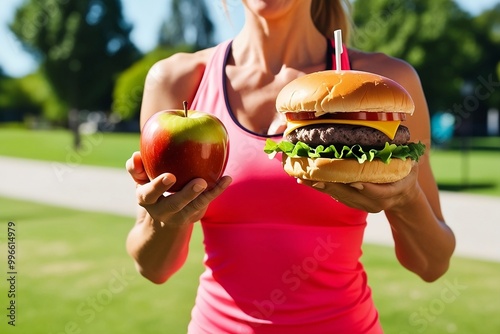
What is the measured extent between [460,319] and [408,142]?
4.77 m

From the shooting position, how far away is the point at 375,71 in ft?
8.07

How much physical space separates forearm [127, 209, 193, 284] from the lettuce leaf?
449 millimetres

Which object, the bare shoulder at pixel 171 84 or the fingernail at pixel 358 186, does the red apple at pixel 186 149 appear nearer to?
the bare shoulder at pixel 171 84

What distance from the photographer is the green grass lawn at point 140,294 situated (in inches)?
249

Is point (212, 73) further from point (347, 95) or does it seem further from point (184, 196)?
point (184, 196)

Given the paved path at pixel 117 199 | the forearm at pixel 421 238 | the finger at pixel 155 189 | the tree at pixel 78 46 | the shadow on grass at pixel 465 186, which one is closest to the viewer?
the finger at pixel 155 189

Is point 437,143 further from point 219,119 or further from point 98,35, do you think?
point 219,119

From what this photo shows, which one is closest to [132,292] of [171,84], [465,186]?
[171,84]

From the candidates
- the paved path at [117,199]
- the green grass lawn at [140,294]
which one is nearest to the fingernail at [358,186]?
the green grass lawn at [140,294]

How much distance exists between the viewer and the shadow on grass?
17969 mm

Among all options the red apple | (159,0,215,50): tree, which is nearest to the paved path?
the red apple

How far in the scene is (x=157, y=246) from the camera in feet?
7.83

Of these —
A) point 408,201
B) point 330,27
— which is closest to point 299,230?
point 408,201

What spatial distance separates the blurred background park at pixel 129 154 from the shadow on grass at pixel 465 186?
0.06 m
